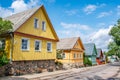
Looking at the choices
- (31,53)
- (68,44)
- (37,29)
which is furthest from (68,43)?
(31,53)

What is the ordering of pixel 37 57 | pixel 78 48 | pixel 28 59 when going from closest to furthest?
1. pixel 28 59
2. pixel 37 57
3. pixel 78 48

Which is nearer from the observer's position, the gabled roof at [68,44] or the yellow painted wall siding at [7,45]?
the yellow painted wall siding at [7,45]

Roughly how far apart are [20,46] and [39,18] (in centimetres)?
593

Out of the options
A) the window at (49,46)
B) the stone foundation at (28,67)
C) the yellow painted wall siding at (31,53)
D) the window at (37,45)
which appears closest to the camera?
the stone foundation at (28,67)

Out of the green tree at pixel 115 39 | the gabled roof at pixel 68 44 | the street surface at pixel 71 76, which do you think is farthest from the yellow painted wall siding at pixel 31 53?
the green tree at pixel 115 39

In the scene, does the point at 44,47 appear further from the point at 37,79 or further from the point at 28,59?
the point at 37,79

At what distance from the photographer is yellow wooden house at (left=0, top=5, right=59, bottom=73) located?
2257cm

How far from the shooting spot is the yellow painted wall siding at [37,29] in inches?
948

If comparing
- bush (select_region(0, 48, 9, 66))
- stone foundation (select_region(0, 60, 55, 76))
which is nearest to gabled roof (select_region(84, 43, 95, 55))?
stone foundation (select_region(0, 60, 55, 76))

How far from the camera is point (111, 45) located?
5119cm

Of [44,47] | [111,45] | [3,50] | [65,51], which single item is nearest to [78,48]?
[65,51]

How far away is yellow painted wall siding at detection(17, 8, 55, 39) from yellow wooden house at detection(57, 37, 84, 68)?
35.8ft

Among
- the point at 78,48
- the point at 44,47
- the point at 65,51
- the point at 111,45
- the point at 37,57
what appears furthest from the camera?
the point at 111,45

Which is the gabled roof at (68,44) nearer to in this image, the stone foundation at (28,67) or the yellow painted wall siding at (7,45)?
the stone foundation at (28,67)
